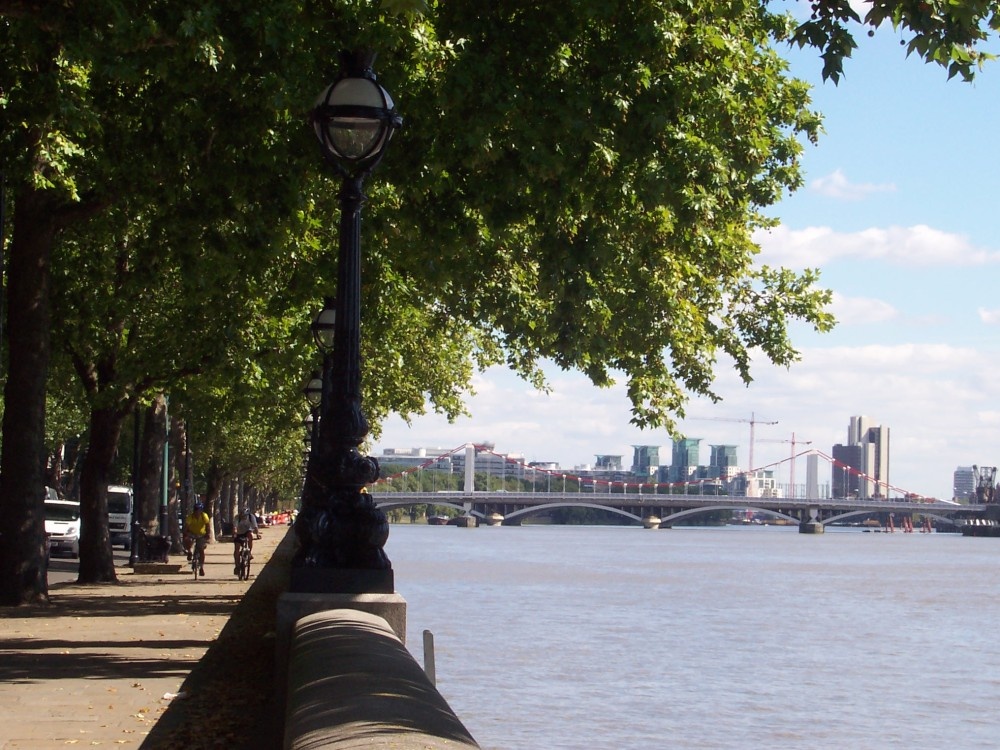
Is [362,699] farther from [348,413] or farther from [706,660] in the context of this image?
[706,660]

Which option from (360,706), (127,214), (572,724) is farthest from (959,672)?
(360,706)

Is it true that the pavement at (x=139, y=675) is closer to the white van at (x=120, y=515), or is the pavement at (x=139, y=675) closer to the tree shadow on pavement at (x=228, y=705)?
the tree shadow on pavement at (x=228, y=705)

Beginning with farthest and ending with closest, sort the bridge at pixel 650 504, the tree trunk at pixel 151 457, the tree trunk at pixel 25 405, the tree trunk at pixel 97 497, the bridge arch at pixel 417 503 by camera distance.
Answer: the bridge at pixel 650 504, the bridge arch at pixel 417 503, the tree trunk at pixel 151 457, the tree trunk at pixel 97 497, the tree trunk at pixel 25 405

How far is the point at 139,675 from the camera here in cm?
1371

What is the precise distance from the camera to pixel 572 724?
2248 cm

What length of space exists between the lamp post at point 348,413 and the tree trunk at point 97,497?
20.4 meters

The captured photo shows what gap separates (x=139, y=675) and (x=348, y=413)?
15.4ft

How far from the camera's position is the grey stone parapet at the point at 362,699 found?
4605mm

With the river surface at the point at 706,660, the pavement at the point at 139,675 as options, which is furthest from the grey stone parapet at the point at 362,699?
the river surface at the point at 706,660

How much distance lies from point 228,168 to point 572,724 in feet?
34.3

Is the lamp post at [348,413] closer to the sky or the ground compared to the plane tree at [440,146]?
closer to the ground

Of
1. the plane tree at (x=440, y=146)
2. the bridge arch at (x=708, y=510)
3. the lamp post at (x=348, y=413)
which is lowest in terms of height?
the bridge arch at (x=708, y=510)

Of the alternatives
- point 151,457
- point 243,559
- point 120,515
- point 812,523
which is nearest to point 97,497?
point 243,559

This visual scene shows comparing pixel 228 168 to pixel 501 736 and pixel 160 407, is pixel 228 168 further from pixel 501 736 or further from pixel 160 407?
pixel 160 407
